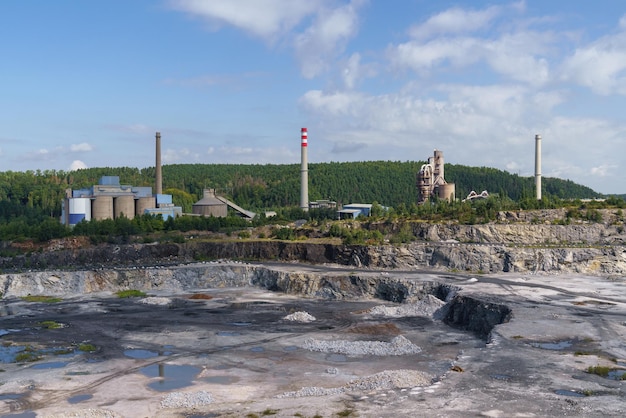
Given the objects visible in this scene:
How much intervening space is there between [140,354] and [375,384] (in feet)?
60.7

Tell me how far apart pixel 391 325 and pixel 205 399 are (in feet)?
80.1

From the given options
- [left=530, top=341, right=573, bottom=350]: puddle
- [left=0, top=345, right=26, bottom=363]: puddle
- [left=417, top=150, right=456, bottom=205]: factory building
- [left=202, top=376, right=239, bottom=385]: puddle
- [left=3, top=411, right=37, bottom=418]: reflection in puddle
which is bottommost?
[left=3, top=411, right=37, bottom=418]: reflection in puddle

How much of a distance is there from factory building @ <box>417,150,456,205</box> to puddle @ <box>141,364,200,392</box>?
92.0m

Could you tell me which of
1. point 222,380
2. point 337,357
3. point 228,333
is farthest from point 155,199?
point 222,380

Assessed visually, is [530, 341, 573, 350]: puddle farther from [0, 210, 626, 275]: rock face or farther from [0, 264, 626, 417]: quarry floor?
[0, 210, 626, 275]: rock face

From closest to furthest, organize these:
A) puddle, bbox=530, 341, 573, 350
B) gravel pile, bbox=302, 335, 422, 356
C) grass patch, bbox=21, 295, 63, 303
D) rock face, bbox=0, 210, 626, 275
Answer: puddle, bbox=530, 341, 573, 350
gravel pile, bbox=302, 335, 422, 356
grass patch, bbox=21, 295, 63, 303
rock face, bbox=0, 210, 626, 275

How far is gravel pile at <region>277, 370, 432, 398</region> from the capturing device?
33.5 m

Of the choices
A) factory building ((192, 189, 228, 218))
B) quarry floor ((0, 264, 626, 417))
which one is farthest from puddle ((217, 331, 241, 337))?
factory building ((192, 189, 228, 218))

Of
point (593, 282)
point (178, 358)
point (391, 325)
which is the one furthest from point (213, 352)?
point (593, 282)

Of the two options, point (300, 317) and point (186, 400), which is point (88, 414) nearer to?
point (186, 400)

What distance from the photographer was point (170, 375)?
39219 mm

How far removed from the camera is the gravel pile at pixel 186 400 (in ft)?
106

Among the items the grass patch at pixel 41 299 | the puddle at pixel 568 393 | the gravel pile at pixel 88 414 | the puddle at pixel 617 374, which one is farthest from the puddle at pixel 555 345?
the grass patch at pixel 41 299

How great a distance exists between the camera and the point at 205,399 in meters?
33.1
